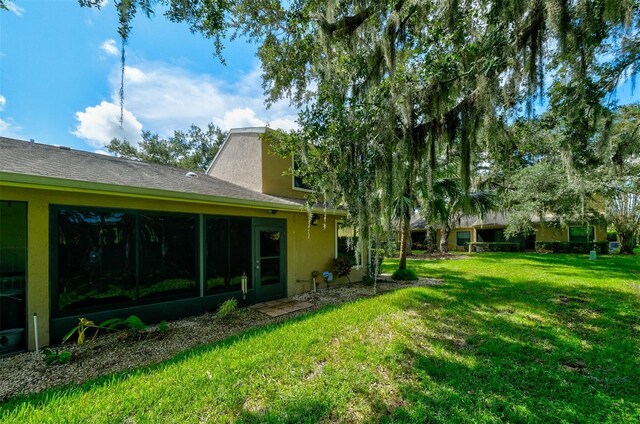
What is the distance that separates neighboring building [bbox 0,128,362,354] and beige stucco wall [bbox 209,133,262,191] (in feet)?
5.78

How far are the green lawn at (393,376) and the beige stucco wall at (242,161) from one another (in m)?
4.64

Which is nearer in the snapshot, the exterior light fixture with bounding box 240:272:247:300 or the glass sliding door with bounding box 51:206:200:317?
the glass sliding door with bounding box 51:206:200:317

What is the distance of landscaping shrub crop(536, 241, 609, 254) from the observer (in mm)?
18203

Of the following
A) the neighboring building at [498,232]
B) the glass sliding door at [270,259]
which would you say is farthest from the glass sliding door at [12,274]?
the neighboring building at [498,232]

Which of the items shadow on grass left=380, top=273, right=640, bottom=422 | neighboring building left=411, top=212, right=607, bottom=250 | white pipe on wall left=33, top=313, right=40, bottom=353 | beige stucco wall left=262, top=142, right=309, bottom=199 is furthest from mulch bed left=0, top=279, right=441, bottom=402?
neighboring building left=411, top=212, right=607, bottom=250

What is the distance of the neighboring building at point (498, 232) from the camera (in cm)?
1936

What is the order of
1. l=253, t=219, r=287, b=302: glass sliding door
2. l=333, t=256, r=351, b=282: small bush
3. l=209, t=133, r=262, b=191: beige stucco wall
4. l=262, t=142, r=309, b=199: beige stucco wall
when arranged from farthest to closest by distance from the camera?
1. l=333, t=256, r=351, b=282: small bush
2. l=209, t=133, r=262, b=191: beige stucco wall
3. l=262, t=142, r=309, b=199: beige stucco wall
4. l=253, t=219, r=287, b=302: glass sliding door

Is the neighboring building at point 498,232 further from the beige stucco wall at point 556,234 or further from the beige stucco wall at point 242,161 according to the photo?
the beige stucco wall at point 242,161

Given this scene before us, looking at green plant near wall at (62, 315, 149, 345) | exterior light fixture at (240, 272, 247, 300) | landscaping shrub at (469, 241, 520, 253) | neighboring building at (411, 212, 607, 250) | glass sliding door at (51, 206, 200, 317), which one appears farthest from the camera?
landscaping shrub at (469, 241, 520, 253)

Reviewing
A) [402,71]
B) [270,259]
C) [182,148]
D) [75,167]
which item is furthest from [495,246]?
[182,148]

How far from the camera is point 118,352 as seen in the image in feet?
12.9

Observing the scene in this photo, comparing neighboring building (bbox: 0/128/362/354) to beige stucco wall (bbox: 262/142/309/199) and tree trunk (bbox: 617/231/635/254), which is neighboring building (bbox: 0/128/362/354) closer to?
beige stucco wall (bbox: 262/142/309/199)

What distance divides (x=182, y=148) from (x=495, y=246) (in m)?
28.2

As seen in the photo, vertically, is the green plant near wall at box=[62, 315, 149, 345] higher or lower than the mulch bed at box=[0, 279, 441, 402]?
higher
